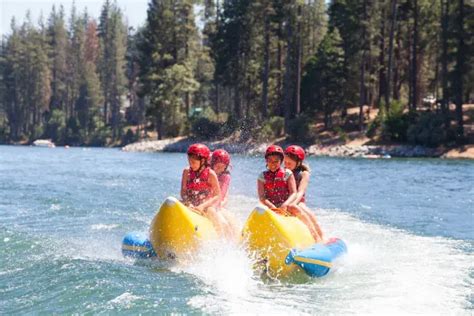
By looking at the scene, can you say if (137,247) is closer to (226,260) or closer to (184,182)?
(184,182)

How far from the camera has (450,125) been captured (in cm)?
3981

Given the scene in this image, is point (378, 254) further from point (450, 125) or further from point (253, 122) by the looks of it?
point (253, 122)

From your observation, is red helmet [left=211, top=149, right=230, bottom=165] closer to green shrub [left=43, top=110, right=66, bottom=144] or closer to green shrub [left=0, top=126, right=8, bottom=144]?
green shrub [left=43, top=110, right=66, bottom=144]

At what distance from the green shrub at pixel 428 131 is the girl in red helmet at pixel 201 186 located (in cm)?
3082

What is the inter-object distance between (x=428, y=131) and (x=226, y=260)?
31.7 m

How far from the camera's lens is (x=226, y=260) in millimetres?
8703

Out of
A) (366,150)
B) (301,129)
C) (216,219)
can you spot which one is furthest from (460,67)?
(216,219)

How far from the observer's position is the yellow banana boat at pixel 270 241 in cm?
840

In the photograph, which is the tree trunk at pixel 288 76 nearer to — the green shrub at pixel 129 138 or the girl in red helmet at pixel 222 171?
the green shrub at pixel 129 138

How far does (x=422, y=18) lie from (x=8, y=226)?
40334 mm

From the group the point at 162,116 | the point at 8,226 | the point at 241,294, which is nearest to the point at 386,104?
the point at 162,116

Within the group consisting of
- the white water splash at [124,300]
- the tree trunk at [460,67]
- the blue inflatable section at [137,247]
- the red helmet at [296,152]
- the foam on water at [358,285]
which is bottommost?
the foam on water at [358,285]

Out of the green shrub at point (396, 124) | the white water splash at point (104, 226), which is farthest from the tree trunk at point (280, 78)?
the white water splash at point (104, 226)

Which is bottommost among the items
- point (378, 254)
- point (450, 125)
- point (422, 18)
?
point (378, 254)
